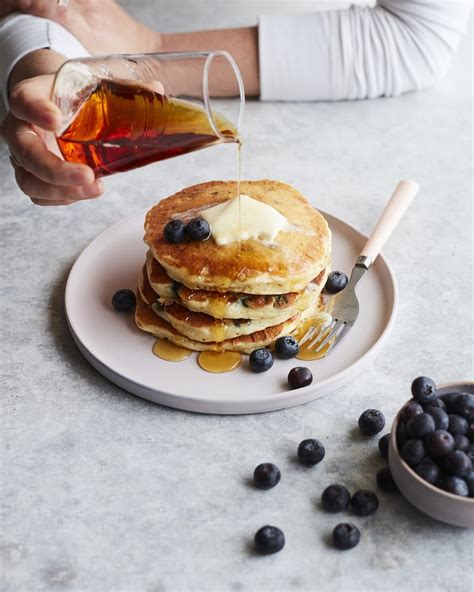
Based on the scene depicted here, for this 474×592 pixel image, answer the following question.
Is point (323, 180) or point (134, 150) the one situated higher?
point (134, 150)

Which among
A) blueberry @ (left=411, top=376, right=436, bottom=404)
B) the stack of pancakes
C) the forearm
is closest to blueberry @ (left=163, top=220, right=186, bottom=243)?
the stack of pancakes

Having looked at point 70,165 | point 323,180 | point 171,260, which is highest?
point 70,165

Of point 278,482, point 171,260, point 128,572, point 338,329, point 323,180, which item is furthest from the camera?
point 323,180

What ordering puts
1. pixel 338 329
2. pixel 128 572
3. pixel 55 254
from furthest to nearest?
1. pixel 55 254
2. pixel 338 329
3. pixel 128 572

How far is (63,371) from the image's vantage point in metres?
1.73

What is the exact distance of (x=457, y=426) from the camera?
134cm

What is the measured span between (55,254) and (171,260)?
0.56 metres

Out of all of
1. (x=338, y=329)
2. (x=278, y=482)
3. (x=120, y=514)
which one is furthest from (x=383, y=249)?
(x=120, y=514)

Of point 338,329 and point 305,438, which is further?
point 338,329

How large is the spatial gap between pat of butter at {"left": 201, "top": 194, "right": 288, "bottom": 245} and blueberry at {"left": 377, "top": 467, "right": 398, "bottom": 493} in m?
0.55

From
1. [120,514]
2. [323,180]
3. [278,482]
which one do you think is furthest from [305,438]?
[323,180]

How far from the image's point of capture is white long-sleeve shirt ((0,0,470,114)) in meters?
2.75

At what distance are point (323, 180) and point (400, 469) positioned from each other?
4.23 ft

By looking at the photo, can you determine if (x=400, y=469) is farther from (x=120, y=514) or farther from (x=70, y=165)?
(x=70, y=165)
